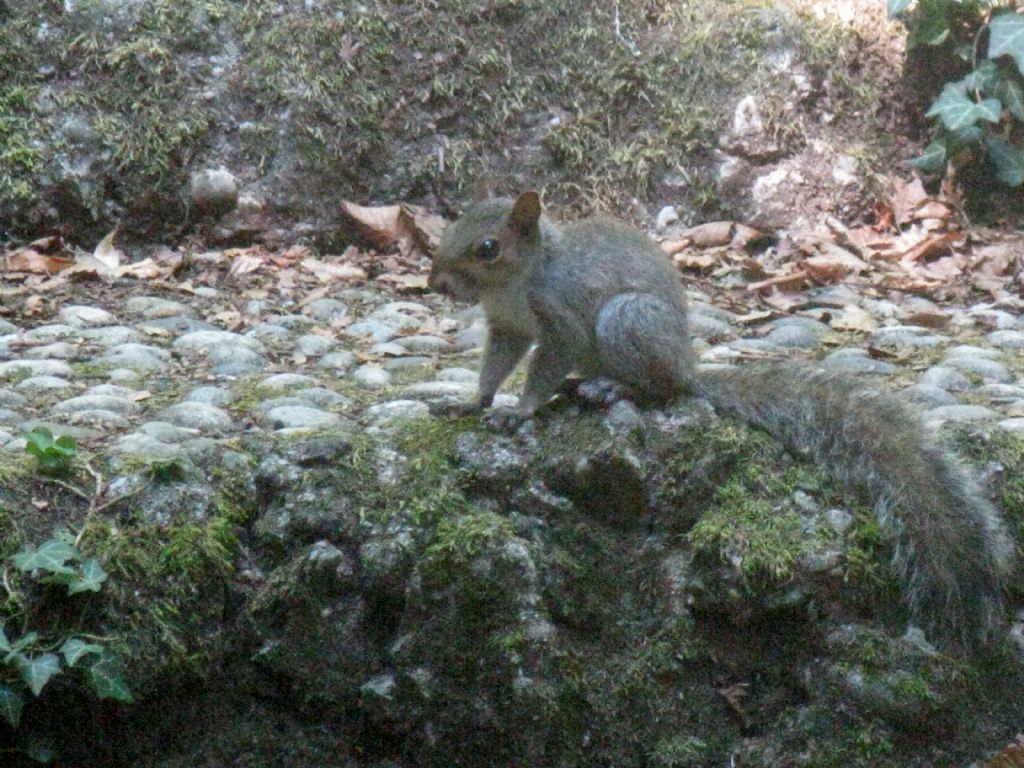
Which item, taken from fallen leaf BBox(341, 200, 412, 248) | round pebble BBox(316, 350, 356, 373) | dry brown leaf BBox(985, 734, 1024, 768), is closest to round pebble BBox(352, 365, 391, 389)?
round pebble BBox(316, 350, 356, 373)

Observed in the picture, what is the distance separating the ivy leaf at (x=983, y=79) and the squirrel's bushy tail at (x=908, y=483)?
365 cm

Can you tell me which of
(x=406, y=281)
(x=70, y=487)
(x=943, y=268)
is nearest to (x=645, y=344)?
(x=70, y=487)

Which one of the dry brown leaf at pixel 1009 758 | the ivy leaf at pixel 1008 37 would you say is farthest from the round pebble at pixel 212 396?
the ivy leaf at pixel 1008 37

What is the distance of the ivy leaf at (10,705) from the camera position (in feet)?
9.91

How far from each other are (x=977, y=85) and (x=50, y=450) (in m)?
5.27

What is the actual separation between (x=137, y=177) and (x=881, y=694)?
439cm

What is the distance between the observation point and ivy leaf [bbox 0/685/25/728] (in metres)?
3.02

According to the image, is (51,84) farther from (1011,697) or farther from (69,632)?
(1011,697)

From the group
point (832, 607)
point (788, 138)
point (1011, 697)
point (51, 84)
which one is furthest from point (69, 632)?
point (788, 138)

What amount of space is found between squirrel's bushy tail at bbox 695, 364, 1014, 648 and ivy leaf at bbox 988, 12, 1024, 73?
11.7ft

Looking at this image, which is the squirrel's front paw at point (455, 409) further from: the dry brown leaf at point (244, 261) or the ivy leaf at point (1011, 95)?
the ivy leaf at point (1011, 95)

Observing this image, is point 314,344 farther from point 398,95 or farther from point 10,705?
point 10,705

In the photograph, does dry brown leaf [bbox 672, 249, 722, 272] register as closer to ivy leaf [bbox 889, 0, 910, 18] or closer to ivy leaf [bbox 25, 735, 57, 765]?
ivy leaf [bbox 889, 0, 910, 18]

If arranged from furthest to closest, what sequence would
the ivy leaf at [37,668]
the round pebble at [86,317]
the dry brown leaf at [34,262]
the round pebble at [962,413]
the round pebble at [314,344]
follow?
the dry brown leaf at [34,262]
the round pebble at [86,317]
the round pebble at [314,344]
the round pebble at [962,413]
the ivy leaf at [37,668]
